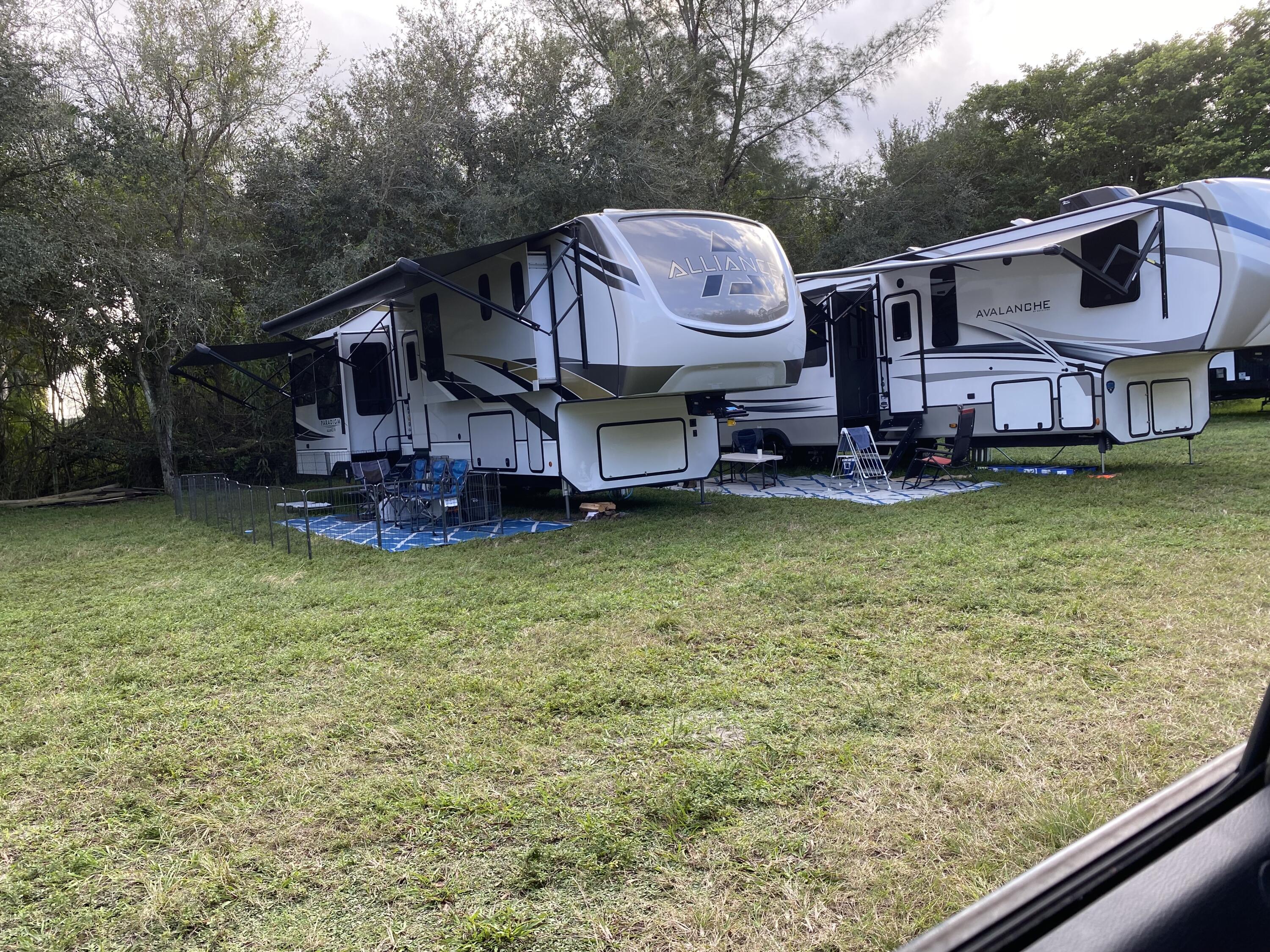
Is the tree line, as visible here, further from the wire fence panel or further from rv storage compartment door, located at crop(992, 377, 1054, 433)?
rv storage compartment door, located at crop(992, 377, 1054, 433)

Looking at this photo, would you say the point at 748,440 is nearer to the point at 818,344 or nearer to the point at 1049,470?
the point at 818,344

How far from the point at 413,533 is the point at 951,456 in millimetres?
6448

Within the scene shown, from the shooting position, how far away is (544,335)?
8852mm

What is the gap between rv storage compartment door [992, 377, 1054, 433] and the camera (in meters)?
10.2

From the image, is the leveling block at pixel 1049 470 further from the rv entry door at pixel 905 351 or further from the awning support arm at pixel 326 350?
the awning support arm at pixel 326 350

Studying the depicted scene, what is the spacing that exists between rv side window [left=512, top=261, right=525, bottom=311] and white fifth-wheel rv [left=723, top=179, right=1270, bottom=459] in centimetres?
474

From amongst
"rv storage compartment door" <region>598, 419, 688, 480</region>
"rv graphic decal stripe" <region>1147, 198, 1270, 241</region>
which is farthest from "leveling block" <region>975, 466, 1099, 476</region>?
"rv storage compartment door" <region>598, 419, 688, 480</region>

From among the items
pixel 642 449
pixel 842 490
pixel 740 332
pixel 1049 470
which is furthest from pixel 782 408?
pixel 740 332

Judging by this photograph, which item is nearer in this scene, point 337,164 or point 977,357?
point 977,357

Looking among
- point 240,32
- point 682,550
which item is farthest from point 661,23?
point 682,550

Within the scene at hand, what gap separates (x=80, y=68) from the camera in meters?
12.8

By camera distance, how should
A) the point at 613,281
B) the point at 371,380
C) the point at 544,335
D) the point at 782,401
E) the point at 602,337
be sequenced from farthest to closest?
1. the point at 782,401
2. the point at 371,380
3. the point at 544,335
4. the point at 602,337
5. the point at 613,281

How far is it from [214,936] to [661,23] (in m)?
21.1

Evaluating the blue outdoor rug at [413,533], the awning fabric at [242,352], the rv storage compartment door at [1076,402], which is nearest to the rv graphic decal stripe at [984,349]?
the rv storage compartment door at [1076,402]
